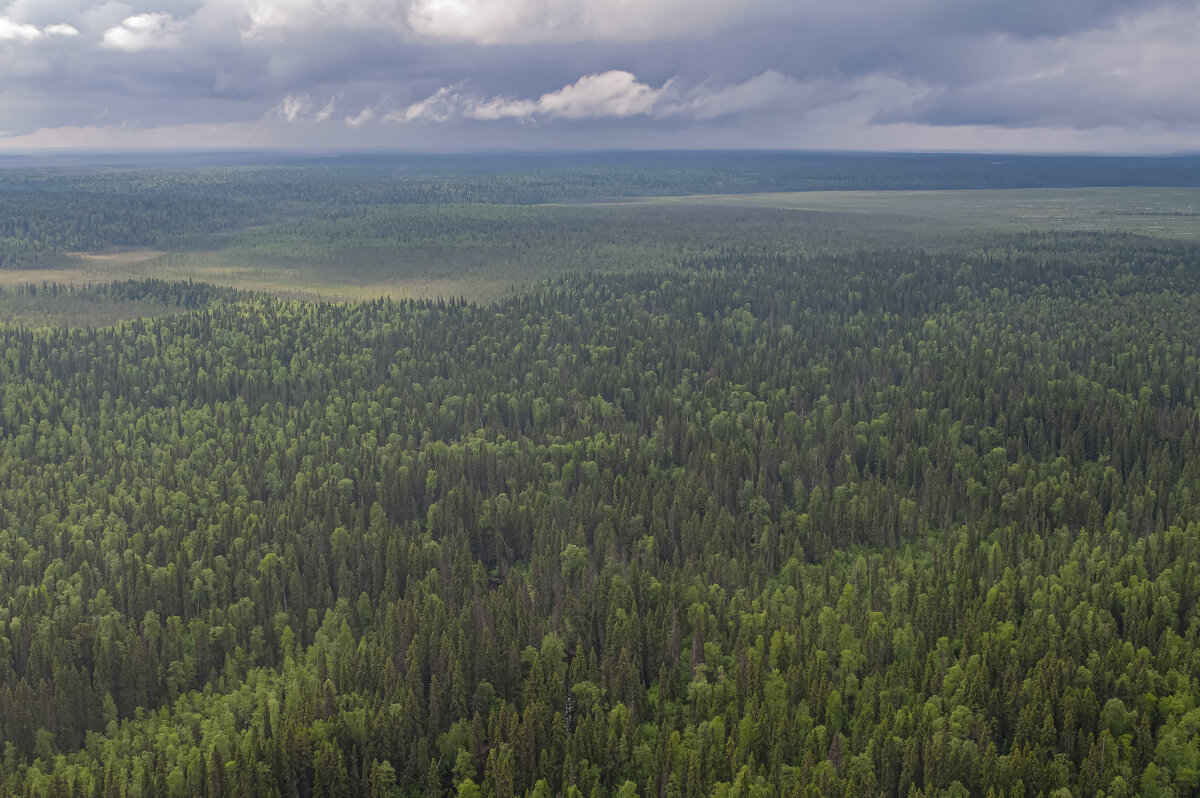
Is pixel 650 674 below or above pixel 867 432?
below

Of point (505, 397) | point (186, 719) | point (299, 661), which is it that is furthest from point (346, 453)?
point (186, 719)

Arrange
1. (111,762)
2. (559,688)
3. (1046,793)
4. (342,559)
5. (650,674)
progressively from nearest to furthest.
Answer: (1046,793) < (111,762) < (559,688) < (650,674) < (342,559)

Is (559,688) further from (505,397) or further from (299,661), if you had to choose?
(505,397)

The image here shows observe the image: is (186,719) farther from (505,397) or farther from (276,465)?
(505,397)

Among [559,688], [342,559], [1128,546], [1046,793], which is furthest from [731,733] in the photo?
[1128,546]

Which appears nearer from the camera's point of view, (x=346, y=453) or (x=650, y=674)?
(x=650, y=674)

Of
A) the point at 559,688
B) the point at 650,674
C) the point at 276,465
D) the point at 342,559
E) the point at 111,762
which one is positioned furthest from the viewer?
the point at 276,465
